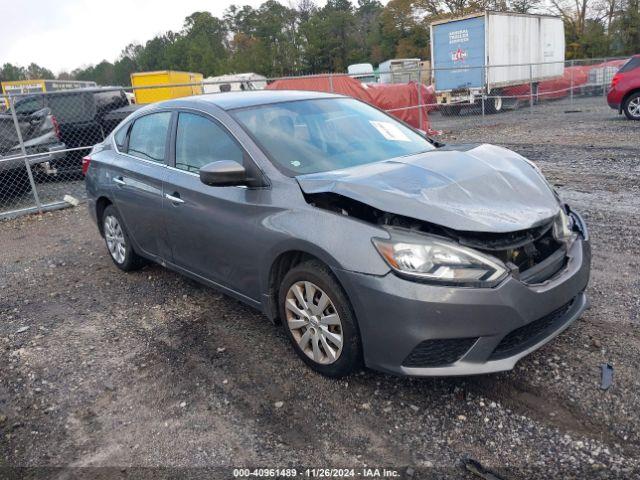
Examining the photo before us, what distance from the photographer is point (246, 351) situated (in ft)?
12.6

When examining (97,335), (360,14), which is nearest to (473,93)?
(97,335)

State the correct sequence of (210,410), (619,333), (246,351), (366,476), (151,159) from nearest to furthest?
(366,476) < (210,410) < (619,333) < (246,351) < (151,159)

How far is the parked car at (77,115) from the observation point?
39.6 ft

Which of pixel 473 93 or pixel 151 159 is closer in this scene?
pixel 151 159

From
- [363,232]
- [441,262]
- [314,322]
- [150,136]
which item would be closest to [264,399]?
[314,322]

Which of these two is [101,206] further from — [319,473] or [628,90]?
[628,90]

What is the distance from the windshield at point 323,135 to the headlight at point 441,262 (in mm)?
1002

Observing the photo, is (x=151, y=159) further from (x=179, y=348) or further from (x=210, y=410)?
(x=210, y=410)

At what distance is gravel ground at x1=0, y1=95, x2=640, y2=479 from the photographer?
2688 millimetres

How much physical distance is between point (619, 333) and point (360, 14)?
82.7 m

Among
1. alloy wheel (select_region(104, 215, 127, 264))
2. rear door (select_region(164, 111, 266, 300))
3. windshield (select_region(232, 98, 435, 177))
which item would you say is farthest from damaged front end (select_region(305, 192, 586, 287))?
alloy wheel (select_region(104, 215, 127, 264))

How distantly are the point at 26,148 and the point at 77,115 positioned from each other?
9.12 ft

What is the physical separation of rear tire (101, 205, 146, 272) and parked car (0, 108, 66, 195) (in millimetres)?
4231

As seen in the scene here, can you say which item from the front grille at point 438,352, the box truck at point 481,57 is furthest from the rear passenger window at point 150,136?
the box truck at point 481,57
